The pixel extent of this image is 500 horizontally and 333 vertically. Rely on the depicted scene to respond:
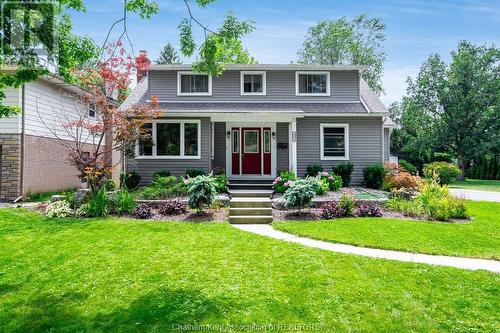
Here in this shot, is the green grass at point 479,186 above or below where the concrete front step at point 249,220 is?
above

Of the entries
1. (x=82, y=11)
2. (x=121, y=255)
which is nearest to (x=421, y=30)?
(x=82, y=11)

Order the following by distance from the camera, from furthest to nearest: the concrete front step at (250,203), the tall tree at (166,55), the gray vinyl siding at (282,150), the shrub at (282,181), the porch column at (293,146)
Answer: the tall tree at (166,55) < the gray vinyl siding at (282,150) < the porch column at (293,146) < the shrub at (282,181) < the concrete front step at (250,203)

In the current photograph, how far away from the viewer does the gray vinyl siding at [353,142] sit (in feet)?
51.5

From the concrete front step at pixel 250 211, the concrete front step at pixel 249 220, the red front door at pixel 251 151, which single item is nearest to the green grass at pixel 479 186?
the red front door at pixel 251 151

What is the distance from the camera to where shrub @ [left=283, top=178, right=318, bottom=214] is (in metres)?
10.3

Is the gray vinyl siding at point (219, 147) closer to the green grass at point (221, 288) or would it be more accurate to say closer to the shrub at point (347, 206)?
the shrub at point (347, 206)

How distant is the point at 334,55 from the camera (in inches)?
1427

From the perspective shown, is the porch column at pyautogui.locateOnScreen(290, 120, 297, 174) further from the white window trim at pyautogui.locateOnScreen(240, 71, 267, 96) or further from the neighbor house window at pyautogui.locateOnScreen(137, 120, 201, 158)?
the neighbor house window at pyautogui.locateOnScreen(137, 120, 201, 158)

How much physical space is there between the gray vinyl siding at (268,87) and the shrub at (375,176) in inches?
145

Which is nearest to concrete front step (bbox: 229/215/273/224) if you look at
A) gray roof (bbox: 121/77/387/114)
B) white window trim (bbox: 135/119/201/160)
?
white window trim (bbox: 135/119/201/160)

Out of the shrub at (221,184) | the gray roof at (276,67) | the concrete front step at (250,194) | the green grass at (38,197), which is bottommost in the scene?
the green grass at (38,197)

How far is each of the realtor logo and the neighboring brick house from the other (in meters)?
7.09

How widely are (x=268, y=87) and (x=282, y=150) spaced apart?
3170 millimetres

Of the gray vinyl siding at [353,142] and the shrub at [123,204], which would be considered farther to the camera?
the gray vinyl siding at [353,142]
